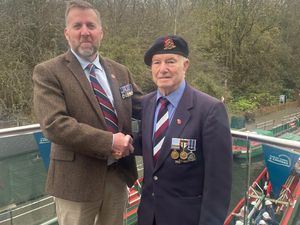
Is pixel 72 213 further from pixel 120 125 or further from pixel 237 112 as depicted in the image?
pixel 237 112

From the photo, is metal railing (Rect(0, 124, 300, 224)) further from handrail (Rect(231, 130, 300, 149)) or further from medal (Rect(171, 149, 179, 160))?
medal (Rect(171, 149, 179, 160))

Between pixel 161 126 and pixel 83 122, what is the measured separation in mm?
459

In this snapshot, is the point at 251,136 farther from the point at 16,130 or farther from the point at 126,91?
the point at 16,130

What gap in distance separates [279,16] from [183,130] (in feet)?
94.4

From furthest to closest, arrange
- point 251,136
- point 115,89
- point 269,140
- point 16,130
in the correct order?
point 16,130
point 251,136
point 269,140
point 115,89

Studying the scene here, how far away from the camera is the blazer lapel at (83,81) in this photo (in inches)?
85.3

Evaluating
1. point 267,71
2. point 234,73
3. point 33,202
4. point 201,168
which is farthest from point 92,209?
point 267,71

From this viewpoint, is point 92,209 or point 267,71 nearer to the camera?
point 92,209

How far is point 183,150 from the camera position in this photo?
201 cm

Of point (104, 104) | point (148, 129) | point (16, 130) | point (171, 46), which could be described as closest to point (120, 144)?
point (148, 129)

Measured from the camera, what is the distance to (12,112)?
10188mm

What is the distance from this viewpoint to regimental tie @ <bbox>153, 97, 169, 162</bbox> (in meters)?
2.12

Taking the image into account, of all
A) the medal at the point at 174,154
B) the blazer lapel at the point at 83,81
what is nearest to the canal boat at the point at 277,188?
the medal at the point at 174,154

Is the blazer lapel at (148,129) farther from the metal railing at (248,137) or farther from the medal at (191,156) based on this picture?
the metal railing at (248,137)
